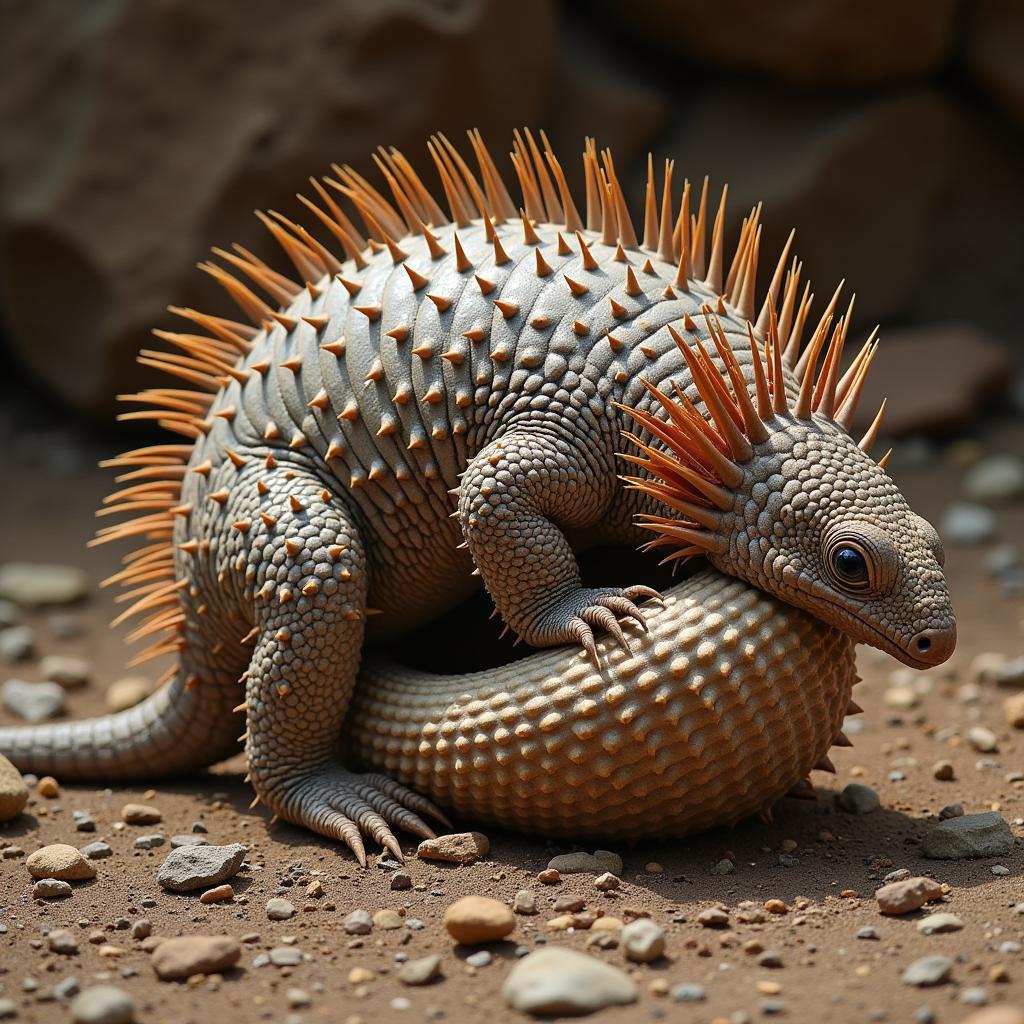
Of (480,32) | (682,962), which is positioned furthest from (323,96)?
(682,962)

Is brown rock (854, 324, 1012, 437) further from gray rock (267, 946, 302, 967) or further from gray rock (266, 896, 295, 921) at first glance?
gray rock (267, 946, 302, 967)

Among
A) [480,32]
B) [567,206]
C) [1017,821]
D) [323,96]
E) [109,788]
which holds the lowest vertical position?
[109,788]

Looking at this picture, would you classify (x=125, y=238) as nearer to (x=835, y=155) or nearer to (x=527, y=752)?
(x=835, y=155)

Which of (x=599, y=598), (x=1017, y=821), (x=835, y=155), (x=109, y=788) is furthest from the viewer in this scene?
(x=835, y=155)

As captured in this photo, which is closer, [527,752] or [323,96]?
[527,752]

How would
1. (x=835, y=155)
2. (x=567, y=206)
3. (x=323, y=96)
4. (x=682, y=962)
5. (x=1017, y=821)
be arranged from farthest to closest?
1. (x=835, y=155)
2. (x=323, y=96)
3. (x=567, y=206)
4. (x=1017, y=821)
5. (x=682, y=962)

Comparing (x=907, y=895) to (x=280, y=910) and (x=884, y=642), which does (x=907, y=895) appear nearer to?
(x=884, y=642)

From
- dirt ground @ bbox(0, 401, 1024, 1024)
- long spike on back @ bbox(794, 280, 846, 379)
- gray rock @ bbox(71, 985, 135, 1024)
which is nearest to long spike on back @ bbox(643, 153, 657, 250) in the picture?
long spike on back @ bbox(794, 280, 846, 379)
